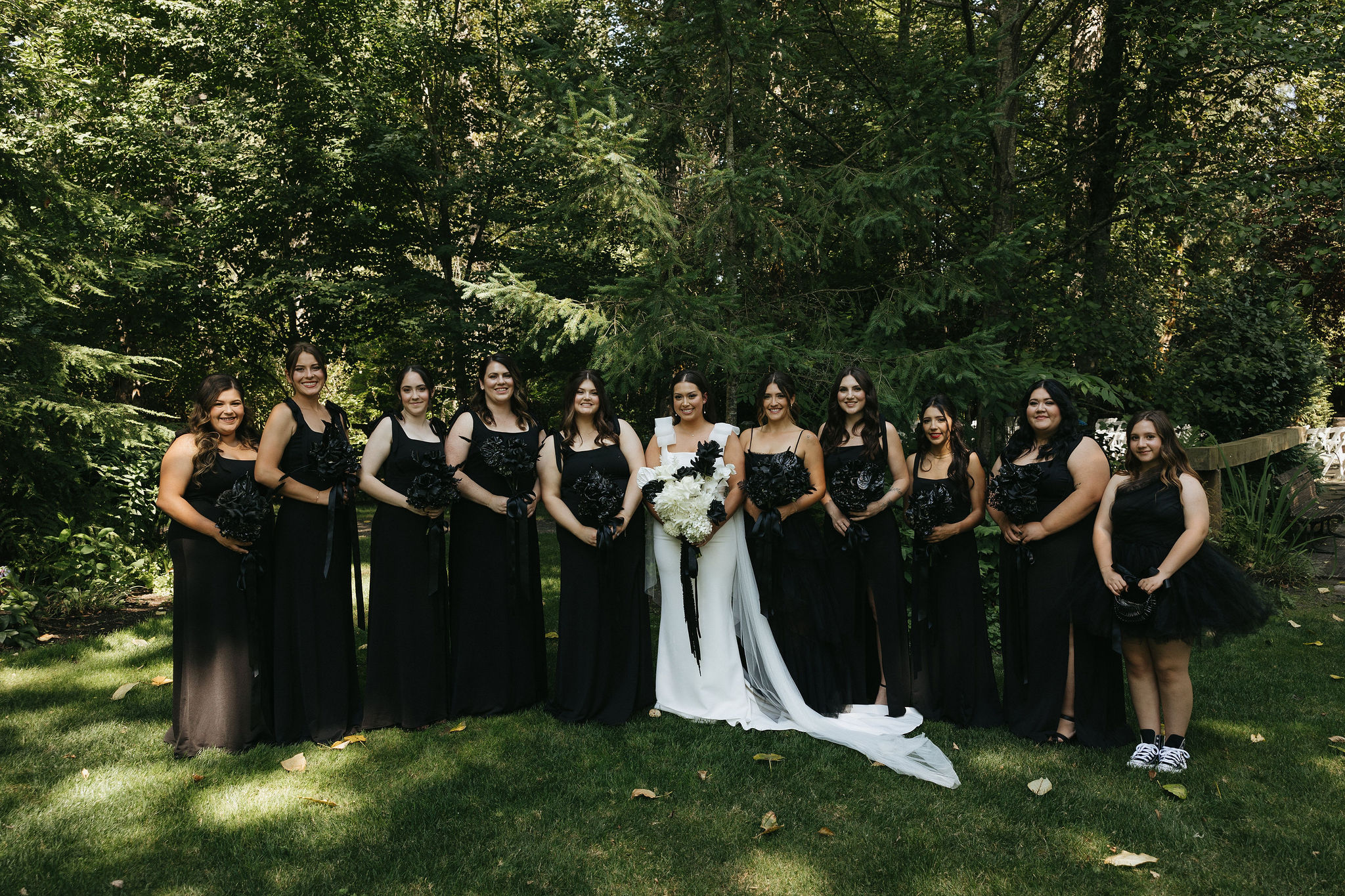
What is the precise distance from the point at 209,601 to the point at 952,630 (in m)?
4.67

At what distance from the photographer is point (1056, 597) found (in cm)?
518

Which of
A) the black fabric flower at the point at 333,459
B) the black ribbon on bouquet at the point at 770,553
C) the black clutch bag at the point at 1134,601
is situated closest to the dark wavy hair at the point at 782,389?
the black ribbon on bouquet at the point at 770,553

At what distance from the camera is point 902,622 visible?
5680 millimetres

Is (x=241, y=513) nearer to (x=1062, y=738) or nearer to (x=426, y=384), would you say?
(x=426, y=384)

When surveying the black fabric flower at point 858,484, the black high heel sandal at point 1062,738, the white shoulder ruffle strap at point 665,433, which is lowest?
the black high heel sandal at point 1062,738

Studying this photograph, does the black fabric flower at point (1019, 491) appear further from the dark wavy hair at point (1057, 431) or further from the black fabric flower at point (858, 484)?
the black fabric flower at point (858, 484)

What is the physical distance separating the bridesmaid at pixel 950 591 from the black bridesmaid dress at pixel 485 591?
2.61m

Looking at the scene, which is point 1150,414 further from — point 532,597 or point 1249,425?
point 1249,425

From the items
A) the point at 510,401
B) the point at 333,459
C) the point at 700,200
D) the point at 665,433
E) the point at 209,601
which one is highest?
the point at 700,200

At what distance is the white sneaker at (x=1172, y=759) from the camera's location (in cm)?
466

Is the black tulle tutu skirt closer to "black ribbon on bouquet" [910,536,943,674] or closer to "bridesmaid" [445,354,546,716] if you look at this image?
"black ribbon on bouquet" [910,536,943,674]

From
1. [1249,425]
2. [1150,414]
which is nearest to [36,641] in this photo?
[1150,414]

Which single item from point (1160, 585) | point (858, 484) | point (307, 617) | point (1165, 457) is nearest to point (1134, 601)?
point (1160, 585)

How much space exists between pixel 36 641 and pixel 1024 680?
8.20m
